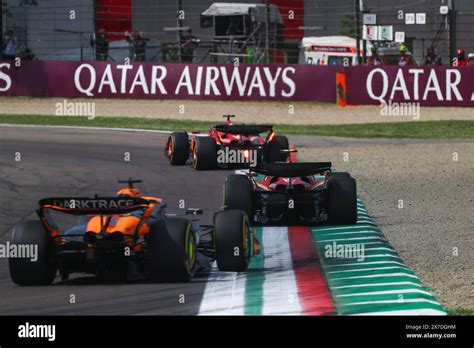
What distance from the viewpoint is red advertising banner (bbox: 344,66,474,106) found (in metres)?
31.9

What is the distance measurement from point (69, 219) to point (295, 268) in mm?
4552

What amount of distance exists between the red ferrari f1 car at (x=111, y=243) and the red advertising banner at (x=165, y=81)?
73.9ft

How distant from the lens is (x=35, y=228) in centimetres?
1002

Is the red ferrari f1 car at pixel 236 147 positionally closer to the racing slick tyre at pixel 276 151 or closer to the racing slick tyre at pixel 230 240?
the racing slick tyre at pixel 276 151

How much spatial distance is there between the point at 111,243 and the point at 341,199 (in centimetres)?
437

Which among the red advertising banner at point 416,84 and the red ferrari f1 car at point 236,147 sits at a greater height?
the red advertising banner at point 416,84

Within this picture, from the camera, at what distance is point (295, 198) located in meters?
13.7

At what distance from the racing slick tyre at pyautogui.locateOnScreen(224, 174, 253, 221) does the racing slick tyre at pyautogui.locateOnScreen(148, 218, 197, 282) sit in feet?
11.4

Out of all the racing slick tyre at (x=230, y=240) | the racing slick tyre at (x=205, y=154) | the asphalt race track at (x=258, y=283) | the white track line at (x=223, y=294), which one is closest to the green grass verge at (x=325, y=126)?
the racing slick tyre at (x=205, y=154)

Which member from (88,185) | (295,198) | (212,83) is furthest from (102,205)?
(212,83)

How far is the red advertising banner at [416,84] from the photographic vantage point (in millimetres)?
31859

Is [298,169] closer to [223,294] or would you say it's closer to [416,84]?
[223,294]

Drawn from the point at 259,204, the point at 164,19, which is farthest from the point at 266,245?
the point at 164,19

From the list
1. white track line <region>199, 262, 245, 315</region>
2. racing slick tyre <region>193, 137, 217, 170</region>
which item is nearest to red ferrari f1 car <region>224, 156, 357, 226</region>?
white track line <region>199, 262, 245, 315</region>
